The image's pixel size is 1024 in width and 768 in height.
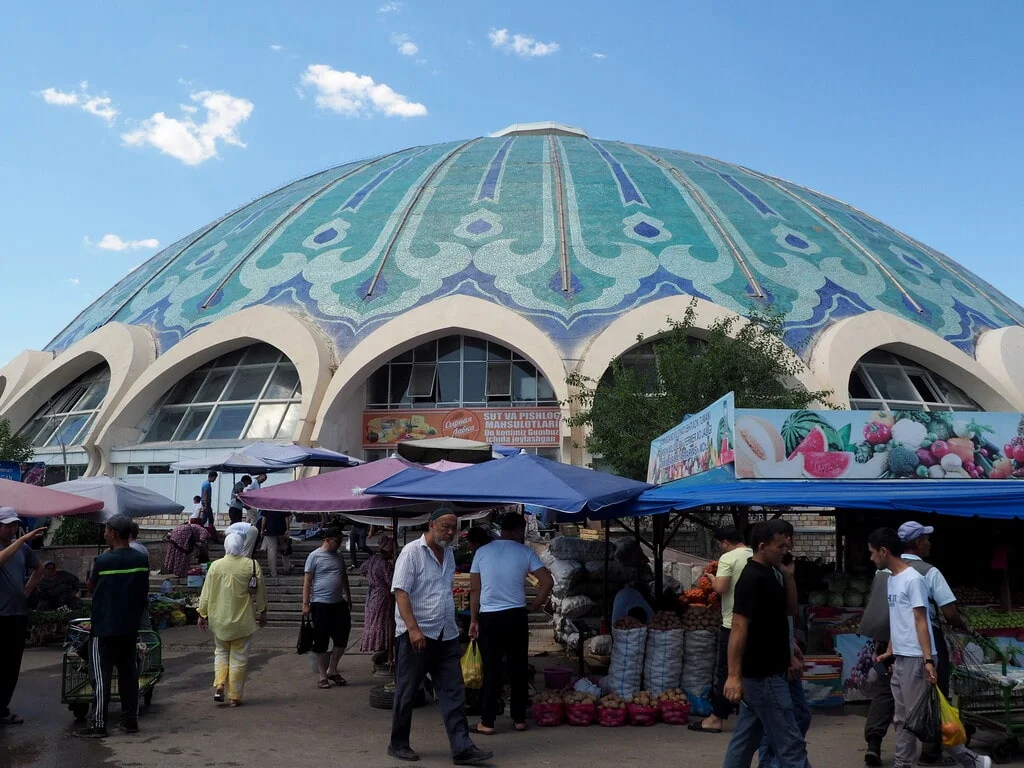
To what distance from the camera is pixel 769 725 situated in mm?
4352

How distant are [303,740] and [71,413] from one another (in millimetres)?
18816

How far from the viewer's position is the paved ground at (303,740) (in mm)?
5617

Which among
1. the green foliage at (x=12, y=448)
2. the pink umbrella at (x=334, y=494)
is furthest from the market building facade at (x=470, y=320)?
Answer: the pink umbrella at (x=334, y=494)

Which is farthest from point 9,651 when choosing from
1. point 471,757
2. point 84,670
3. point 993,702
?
point 993,702

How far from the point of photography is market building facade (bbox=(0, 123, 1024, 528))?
19375 mm

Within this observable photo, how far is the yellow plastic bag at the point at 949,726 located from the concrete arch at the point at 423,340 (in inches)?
543

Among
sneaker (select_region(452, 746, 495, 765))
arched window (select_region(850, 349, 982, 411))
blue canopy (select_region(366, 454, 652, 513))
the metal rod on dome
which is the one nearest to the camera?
sneaker (select_region(452, 746, 495, 765))

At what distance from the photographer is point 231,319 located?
20.5 m

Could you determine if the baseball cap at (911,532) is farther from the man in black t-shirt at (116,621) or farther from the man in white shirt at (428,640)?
the man in black t-shirt at (116,621)

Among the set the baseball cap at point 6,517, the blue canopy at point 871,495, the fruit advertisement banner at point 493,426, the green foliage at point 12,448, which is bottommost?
the baseball cap at point 6,517

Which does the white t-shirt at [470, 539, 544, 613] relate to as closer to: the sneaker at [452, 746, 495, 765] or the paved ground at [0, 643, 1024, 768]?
the paved ground at [0, 643, 1024, 768]

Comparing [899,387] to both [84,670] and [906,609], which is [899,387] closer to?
[906,609]

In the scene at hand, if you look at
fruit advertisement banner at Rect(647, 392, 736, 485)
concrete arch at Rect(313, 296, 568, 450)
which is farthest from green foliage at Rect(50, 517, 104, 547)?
fruit advertisement banner at Rect(647, 392, 736, 485)

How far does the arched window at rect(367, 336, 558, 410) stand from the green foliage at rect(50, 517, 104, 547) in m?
6.50
